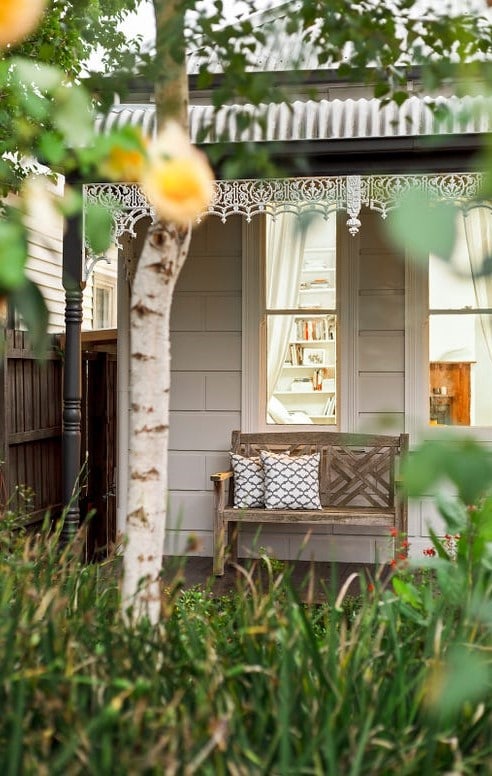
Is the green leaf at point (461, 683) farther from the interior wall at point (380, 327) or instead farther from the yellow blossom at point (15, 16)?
the interior wall at point (380, 327)

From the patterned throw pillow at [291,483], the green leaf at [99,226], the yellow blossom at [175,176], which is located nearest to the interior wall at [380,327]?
the patterned throw pillow at [291,483]

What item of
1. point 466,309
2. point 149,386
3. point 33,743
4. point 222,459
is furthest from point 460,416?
point 33,743

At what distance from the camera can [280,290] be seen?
6.91 m

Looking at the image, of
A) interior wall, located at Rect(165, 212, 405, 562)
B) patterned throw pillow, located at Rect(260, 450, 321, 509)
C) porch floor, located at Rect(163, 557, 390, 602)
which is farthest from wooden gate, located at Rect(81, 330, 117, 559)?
patterned throw pillow, located at Rect(260, 450, 321, 509)

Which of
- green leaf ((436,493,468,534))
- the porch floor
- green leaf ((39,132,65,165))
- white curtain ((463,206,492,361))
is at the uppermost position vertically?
white curtain ((463,206,492,361))

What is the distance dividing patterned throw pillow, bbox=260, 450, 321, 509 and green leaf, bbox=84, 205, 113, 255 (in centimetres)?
494

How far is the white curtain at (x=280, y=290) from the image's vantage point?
6.90m

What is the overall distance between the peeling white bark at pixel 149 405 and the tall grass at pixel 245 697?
0.10 m

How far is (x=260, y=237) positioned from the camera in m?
6.88

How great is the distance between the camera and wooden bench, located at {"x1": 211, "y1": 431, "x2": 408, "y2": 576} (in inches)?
239

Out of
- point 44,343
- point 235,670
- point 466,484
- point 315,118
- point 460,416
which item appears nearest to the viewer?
point 466,484

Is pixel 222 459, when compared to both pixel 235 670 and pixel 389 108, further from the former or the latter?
pixel 235 670

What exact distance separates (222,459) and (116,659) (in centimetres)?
534

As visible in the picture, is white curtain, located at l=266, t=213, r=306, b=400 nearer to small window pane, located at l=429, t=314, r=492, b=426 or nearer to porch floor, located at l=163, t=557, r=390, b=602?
small window pane, located at l=429, t=314, r=492, b=426
